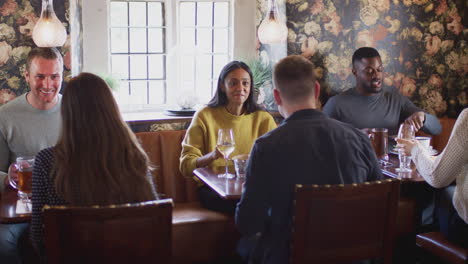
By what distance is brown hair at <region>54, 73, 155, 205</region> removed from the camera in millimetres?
1718

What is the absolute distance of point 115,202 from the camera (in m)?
1.75

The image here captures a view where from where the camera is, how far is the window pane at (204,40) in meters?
4.20

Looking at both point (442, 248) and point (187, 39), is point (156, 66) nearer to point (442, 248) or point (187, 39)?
point (187, 39)

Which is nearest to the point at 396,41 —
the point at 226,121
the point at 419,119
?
the point at 419,119

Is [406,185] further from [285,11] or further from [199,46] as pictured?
[199,46]

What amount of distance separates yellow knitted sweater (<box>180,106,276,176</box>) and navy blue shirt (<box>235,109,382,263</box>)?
1.27 meters

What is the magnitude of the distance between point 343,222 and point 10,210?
1.29m

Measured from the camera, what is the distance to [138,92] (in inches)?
163

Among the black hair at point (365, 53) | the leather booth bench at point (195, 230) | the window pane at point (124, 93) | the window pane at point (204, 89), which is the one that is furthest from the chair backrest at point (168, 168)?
the black hair at point (365, 53)

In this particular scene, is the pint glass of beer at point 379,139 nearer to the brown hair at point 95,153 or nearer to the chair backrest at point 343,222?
the chair backrest at point 343,222

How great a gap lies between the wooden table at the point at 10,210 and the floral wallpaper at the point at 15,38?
4.20 feet

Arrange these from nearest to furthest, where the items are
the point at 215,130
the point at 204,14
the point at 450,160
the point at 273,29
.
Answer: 1. the point at 450,160
2. the point at 215,130
3. the point at 273,29
4. the point at 204,14

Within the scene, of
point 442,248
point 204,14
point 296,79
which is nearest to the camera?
point 296,79

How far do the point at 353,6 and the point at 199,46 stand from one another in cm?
126
